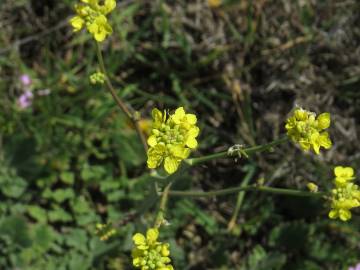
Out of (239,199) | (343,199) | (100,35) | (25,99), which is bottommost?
(343,199)

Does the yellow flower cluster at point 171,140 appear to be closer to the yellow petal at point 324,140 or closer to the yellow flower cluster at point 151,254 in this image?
the yellow flower cluster at point 151,254

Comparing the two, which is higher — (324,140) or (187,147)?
(187,147)

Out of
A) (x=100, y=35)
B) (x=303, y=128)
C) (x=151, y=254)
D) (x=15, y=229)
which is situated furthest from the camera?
(x=15, y=229)

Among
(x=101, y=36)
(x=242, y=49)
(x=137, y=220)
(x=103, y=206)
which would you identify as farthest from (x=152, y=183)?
(x=242, y=49)

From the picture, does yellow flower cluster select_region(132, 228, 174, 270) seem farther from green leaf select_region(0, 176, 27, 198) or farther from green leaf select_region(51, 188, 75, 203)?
green leaf select_region(0, 176, 27, 198)

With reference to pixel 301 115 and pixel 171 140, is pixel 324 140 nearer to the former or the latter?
pixel 301 115

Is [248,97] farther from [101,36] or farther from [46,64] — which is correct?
[101,36]

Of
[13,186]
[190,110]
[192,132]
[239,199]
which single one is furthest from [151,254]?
[190,110]
